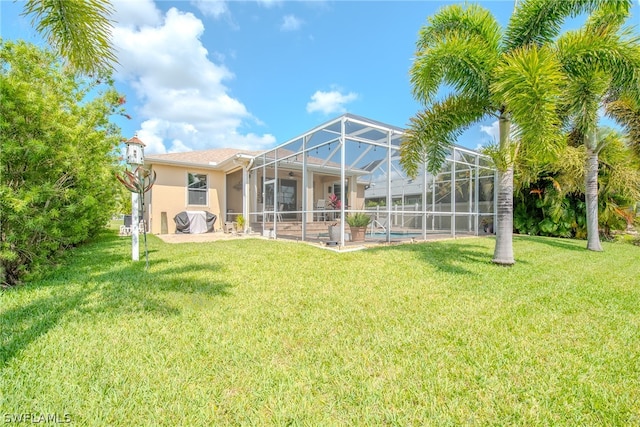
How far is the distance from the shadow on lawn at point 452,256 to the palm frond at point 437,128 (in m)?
1.99

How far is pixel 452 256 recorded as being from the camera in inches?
262

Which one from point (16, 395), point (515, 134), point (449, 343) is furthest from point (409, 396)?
point (515, 134)

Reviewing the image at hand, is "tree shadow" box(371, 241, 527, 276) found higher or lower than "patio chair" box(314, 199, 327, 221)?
lower

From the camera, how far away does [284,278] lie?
475cm

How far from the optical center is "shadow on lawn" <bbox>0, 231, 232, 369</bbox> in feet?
9.24

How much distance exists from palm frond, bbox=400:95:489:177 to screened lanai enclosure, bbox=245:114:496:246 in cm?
176

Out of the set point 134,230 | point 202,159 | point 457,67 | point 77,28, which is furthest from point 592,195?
point 202,159

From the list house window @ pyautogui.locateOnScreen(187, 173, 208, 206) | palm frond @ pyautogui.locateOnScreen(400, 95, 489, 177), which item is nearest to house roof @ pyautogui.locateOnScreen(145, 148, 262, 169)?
house window @ pyautogui.locateOnScreen(187, 173, 208, 206)

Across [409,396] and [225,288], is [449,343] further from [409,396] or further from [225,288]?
[225,288]

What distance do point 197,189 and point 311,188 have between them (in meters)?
5.79

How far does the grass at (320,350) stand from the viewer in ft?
5.81

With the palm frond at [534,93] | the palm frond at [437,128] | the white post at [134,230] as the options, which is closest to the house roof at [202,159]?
the white post at [134,230]

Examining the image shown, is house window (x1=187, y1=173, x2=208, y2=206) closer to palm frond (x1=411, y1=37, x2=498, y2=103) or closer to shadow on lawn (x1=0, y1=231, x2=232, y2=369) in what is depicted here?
shadow on lawn (x1=0, y1=231, x2=232, y2=369)

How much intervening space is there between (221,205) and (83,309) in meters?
12.2
